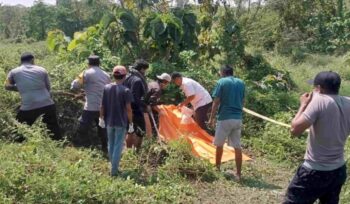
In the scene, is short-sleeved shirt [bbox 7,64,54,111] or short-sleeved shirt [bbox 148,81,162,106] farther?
short-sleeved shirt [bbox 148,81,162,106]

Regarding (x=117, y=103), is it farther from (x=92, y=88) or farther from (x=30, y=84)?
(x=30, y=84)

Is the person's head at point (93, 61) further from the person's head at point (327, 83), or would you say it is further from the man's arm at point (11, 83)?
the person's head at point (327, 83)

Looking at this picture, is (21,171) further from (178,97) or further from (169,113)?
(178,97)

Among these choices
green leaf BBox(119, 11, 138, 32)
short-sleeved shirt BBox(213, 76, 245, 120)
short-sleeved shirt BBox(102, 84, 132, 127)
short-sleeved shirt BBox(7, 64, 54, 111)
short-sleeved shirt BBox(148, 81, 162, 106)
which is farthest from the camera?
green leaf BBox(119, 11, 138, 32)

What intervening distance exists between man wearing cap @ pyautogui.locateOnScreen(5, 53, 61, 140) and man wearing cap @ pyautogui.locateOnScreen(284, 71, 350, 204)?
3938mm

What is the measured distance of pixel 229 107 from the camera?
6.61 m

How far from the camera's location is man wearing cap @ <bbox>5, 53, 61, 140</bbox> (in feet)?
23.0

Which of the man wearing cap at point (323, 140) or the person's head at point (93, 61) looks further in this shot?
the person's head at point (93, 61)

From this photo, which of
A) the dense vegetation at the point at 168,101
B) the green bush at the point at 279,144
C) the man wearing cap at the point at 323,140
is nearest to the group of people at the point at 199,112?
the man wearing cap at the point at 323,140

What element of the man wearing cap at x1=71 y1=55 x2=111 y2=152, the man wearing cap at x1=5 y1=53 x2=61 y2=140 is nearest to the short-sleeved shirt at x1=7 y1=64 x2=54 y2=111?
the man wearing cap at x1=5 y1=53 x2=61 y2=140

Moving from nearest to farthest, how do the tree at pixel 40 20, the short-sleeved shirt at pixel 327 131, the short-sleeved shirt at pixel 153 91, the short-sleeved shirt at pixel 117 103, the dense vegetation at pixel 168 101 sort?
the short-sleeved shirt at pixel 327 131, the dense vegetation at pixel 168 101, the short-sleeved shirt at pixel 117 103, the short-sleeved shirt at pixel 153 91, the tree at pixel 40 20

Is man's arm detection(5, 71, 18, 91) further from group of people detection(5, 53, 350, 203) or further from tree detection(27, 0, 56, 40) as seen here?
tree detection(27, 0, 56, 40)

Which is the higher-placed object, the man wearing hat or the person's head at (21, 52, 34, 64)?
the person's head at (21, 52, 34, 64)

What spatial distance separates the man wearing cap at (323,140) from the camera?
13.4ft
